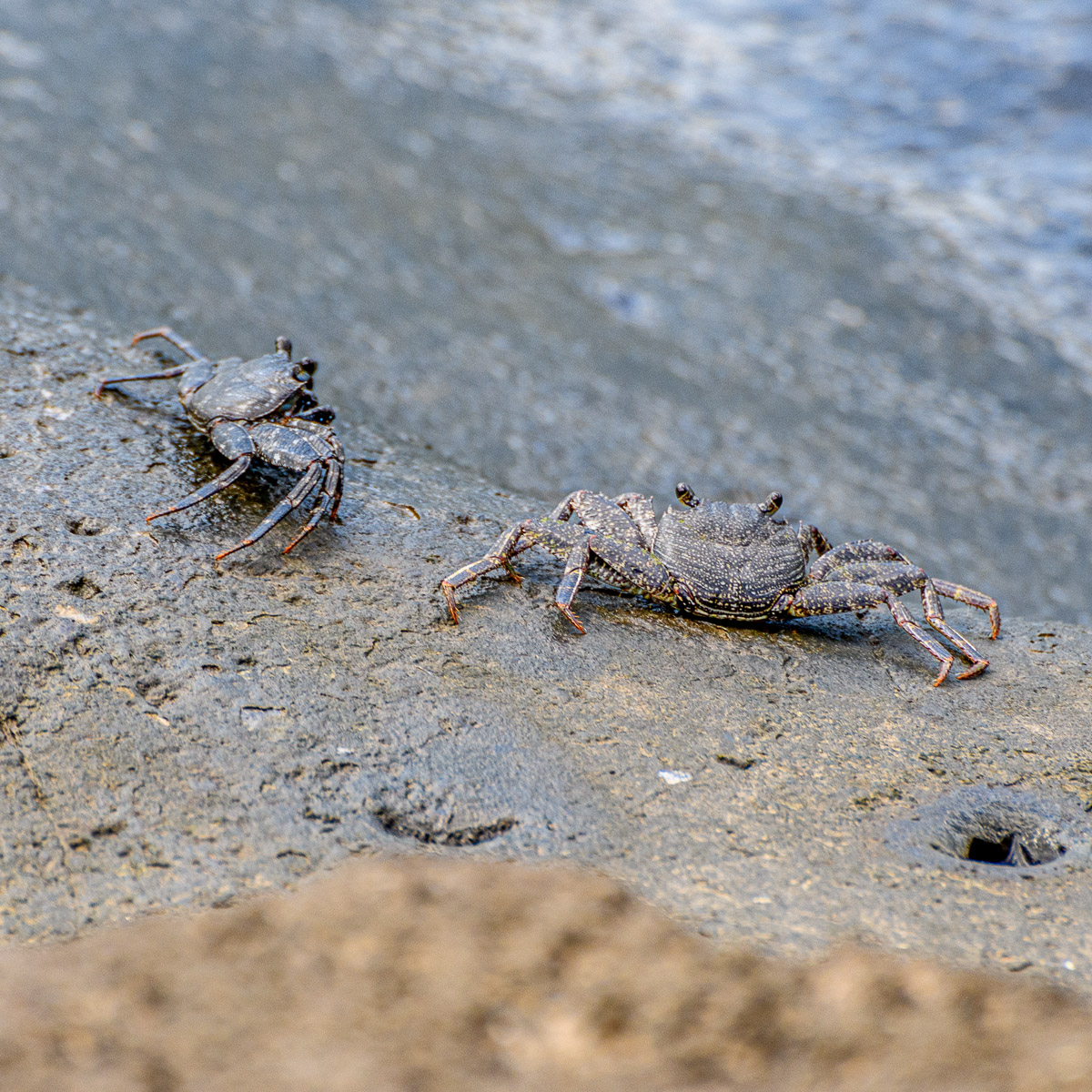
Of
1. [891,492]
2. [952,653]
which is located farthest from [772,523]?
[891,492]

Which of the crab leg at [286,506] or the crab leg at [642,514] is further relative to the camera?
the crab leg at [642,514]

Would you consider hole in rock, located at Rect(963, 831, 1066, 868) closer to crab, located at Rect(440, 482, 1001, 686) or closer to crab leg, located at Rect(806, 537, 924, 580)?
crab, located at Rect(440, 482, 1001, 686)

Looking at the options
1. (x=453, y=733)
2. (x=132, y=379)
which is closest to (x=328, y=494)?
(x=132, y=379)

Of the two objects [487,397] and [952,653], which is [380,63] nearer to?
[487,397]

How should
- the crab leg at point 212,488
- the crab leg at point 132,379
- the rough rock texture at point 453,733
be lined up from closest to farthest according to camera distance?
1. the rough rock texture at point 453,733
2. the crab leg at point 212,488
3. the crab leg at point 132,379

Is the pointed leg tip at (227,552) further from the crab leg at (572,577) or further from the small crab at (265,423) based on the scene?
the crab leg at (572,577)

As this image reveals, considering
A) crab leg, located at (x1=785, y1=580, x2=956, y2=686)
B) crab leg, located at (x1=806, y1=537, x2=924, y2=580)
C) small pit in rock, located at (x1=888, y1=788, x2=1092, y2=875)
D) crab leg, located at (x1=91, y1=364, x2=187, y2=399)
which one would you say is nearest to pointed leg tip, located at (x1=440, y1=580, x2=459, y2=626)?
Answer: crab leg, located at (x1=785, y1=580, x2=956, y2=686)

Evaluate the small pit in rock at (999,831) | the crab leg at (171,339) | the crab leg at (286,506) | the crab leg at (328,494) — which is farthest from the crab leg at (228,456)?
the small pit in rock at (999,831)
